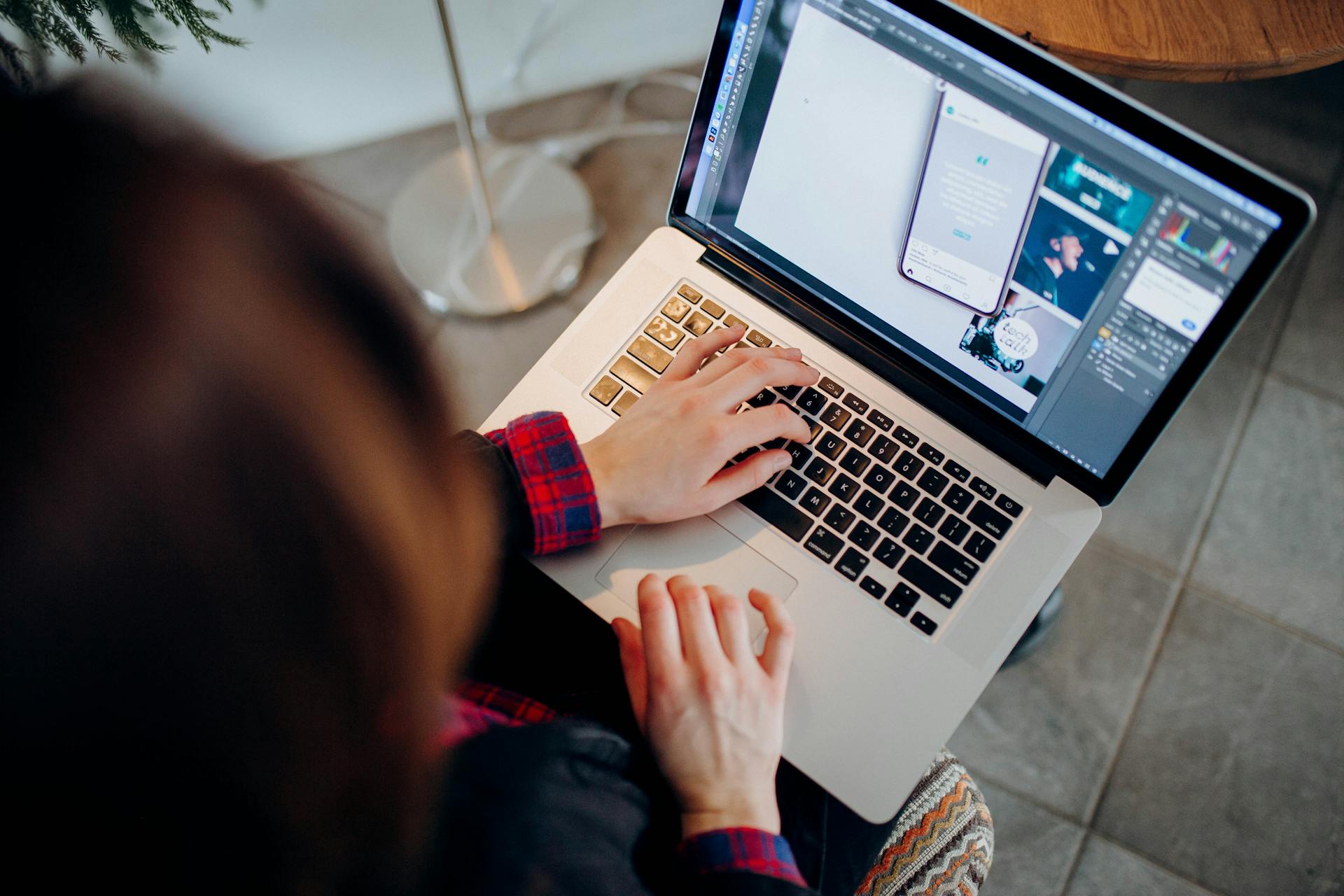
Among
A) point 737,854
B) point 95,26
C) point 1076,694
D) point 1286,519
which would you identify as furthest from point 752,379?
point 1286,519

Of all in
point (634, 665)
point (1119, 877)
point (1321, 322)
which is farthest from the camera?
point (1321, 322)

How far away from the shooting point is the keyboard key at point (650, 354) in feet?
2.57

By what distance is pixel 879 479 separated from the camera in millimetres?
718

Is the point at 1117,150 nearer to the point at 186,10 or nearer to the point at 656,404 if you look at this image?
the point at 656,404

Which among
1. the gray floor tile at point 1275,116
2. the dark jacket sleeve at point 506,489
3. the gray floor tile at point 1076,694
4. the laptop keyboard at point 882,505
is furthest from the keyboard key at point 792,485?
the gray floor tile at point 1275,116

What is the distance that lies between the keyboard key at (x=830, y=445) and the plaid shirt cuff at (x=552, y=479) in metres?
0.21

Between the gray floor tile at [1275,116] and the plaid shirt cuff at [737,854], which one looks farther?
the gray floor tile at [1275,116]

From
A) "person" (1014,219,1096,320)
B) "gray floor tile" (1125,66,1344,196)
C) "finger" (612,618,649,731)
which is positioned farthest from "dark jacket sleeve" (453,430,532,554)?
"gray floor tile" (1125,66,1344,196)

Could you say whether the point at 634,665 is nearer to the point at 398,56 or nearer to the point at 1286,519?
the point at 1286,519

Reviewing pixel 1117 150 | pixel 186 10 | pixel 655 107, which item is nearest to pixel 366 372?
pixel 1117 150

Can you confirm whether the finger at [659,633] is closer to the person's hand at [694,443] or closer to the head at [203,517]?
the person's hand at [694,443]

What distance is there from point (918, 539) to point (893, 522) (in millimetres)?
25

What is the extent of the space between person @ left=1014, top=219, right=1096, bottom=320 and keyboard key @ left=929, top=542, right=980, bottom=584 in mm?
222

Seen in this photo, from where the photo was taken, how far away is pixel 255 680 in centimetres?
30
